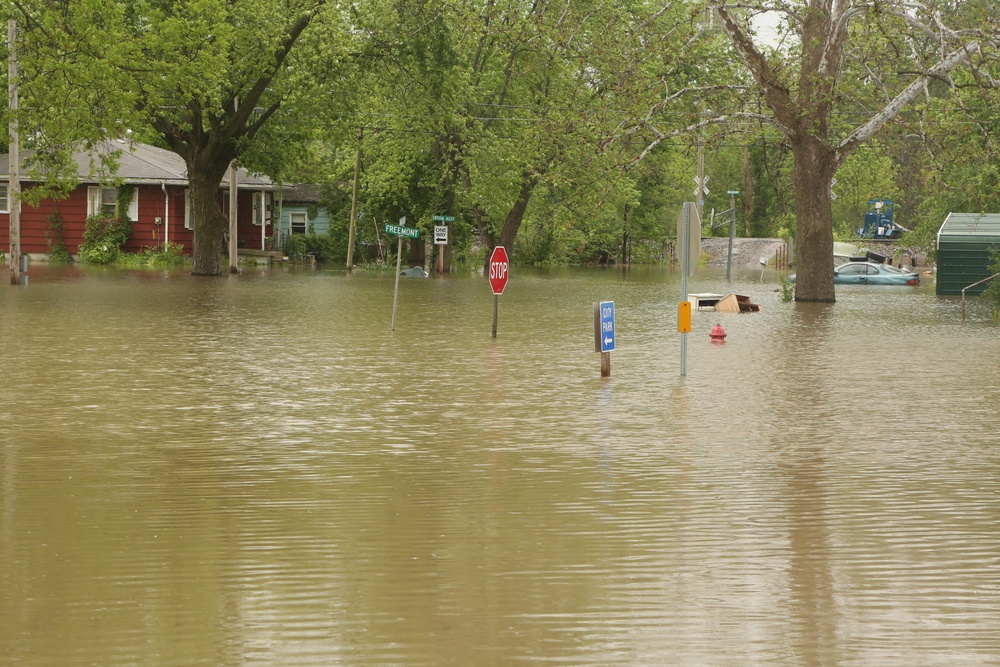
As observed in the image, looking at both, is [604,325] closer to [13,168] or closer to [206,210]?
[13,168]

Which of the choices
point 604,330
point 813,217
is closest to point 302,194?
point 813,217

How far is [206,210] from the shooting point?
2021 inches

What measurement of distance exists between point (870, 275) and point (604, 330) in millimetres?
50677

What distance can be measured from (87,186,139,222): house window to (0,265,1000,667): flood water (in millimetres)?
43607

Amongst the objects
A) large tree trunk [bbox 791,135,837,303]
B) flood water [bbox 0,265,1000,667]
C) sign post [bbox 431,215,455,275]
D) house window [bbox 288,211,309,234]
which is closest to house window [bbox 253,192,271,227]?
sign post [bbox 431,215,455,275]

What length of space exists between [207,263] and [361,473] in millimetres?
42514

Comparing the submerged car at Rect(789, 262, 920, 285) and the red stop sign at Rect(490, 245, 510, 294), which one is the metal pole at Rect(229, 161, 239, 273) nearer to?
the submerged car at Rect(789, 262, 920, 285)

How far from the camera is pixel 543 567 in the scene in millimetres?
7957

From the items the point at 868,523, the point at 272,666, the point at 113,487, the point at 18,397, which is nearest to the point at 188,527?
the point at 113,487

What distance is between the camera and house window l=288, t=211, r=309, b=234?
8312 cm

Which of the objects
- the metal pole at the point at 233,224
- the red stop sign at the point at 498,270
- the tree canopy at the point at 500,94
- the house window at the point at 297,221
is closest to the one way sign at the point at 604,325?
the red stop sign at the point at 498,270

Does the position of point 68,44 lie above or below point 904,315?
above

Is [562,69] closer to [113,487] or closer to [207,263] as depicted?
[207,263]

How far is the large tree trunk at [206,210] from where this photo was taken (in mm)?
50875
